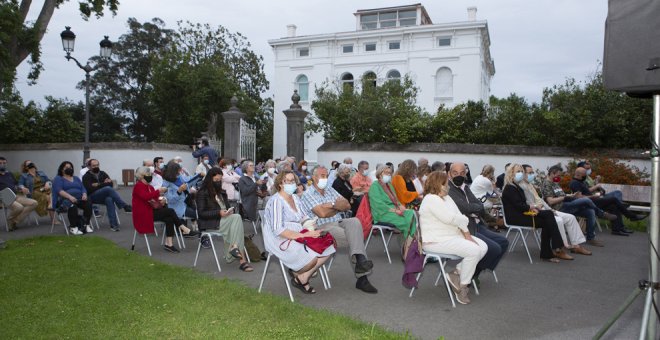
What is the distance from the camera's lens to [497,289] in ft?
20.3

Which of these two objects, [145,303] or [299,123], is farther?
[299,123]

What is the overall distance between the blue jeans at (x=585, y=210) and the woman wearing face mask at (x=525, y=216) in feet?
5.43

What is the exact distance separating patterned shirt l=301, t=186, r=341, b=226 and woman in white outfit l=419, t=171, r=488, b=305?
149 cm

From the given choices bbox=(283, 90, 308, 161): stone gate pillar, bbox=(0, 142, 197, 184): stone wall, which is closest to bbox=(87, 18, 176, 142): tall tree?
bbox=(0, 142, 197, 184): stone wall

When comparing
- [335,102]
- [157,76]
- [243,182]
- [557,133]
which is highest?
[157,76]

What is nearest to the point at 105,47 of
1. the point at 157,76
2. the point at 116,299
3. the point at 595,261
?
the point at 116,299

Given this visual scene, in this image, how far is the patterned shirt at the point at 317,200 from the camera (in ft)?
22.0

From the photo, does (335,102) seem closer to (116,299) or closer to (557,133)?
(557,133)

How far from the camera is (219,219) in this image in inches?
296

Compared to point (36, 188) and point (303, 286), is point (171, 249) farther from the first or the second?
point (36, 188)

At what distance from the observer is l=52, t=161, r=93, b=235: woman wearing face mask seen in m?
9.95

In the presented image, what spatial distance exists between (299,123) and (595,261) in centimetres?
1233

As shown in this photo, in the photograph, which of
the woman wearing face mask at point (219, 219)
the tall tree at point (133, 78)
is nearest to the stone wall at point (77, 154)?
the woman wearing face mask at point (219, 219)

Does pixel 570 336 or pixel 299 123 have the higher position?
pixel 299 123
